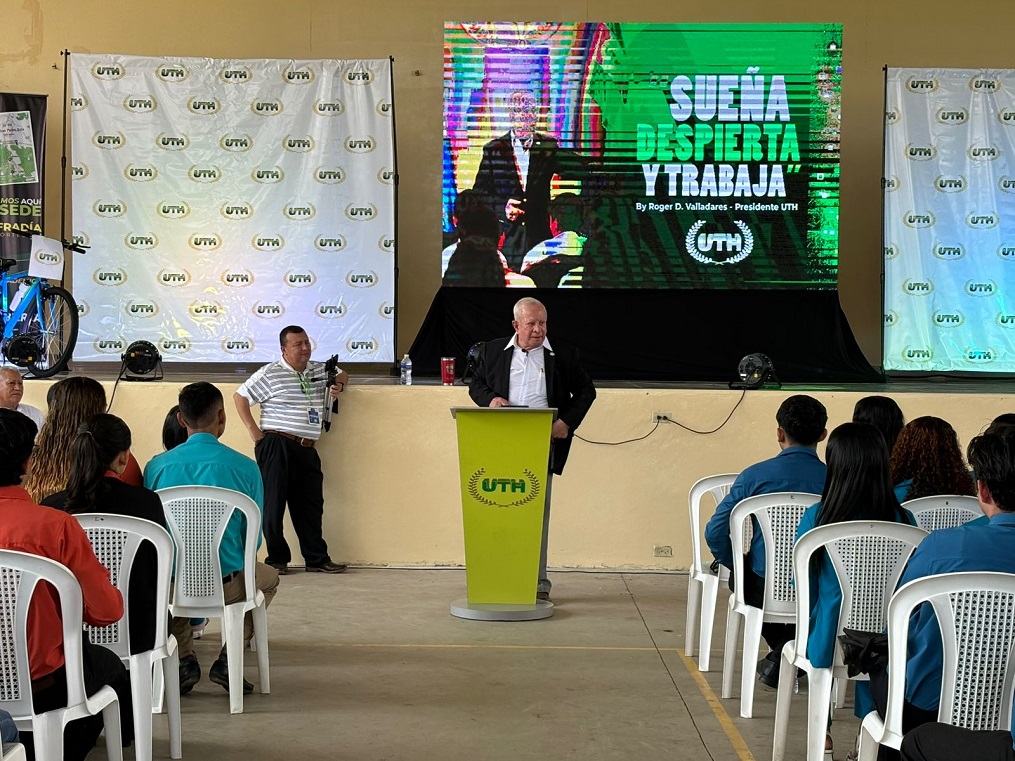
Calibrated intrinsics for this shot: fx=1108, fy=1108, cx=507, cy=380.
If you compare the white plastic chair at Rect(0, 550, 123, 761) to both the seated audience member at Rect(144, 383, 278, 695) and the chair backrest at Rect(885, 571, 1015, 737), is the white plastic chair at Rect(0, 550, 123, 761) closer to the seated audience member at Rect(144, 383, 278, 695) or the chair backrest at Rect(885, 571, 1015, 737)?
the seated audience member at Rect(144, 383, 278, 695)

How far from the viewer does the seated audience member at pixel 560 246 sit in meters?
9.33

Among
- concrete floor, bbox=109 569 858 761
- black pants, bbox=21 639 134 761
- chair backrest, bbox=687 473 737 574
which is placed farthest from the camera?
chair backrest, bbox=687 473 737 574

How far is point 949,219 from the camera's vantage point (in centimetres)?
898

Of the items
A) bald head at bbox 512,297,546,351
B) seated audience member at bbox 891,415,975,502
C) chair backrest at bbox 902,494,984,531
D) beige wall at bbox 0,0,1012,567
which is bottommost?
chair backrest at bbox 902,494,984,531

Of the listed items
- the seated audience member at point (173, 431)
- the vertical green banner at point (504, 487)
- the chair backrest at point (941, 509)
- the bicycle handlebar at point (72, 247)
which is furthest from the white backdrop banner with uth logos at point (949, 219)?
the bicycle handlebar at point (72, 247)

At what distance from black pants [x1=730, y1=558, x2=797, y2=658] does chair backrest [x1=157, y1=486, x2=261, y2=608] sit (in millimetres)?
1806

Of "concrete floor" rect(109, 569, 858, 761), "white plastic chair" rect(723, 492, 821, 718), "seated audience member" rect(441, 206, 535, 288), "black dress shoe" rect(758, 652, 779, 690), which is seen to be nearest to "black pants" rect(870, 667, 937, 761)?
"concrete floor" rect(109, 569, 858, 761)

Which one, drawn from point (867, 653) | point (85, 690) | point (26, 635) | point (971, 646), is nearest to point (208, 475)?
point (85, 690)

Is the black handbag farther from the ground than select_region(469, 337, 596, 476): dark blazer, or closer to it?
closer to it

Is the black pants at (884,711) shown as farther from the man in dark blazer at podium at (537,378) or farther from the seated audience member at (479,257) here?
the seated audience member at (479,257)

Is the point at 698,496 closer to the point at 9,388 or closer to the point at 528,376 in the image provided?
the point at 528,376

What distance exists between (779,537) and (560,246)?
5813 mm

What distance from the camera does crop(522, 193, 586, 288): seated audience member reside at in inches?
367

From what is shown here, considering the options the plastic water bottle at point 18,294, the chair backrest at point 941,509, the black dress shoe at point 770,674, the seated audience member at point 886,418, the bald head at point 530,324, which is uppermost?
the plastic water bottle at point 18,294
